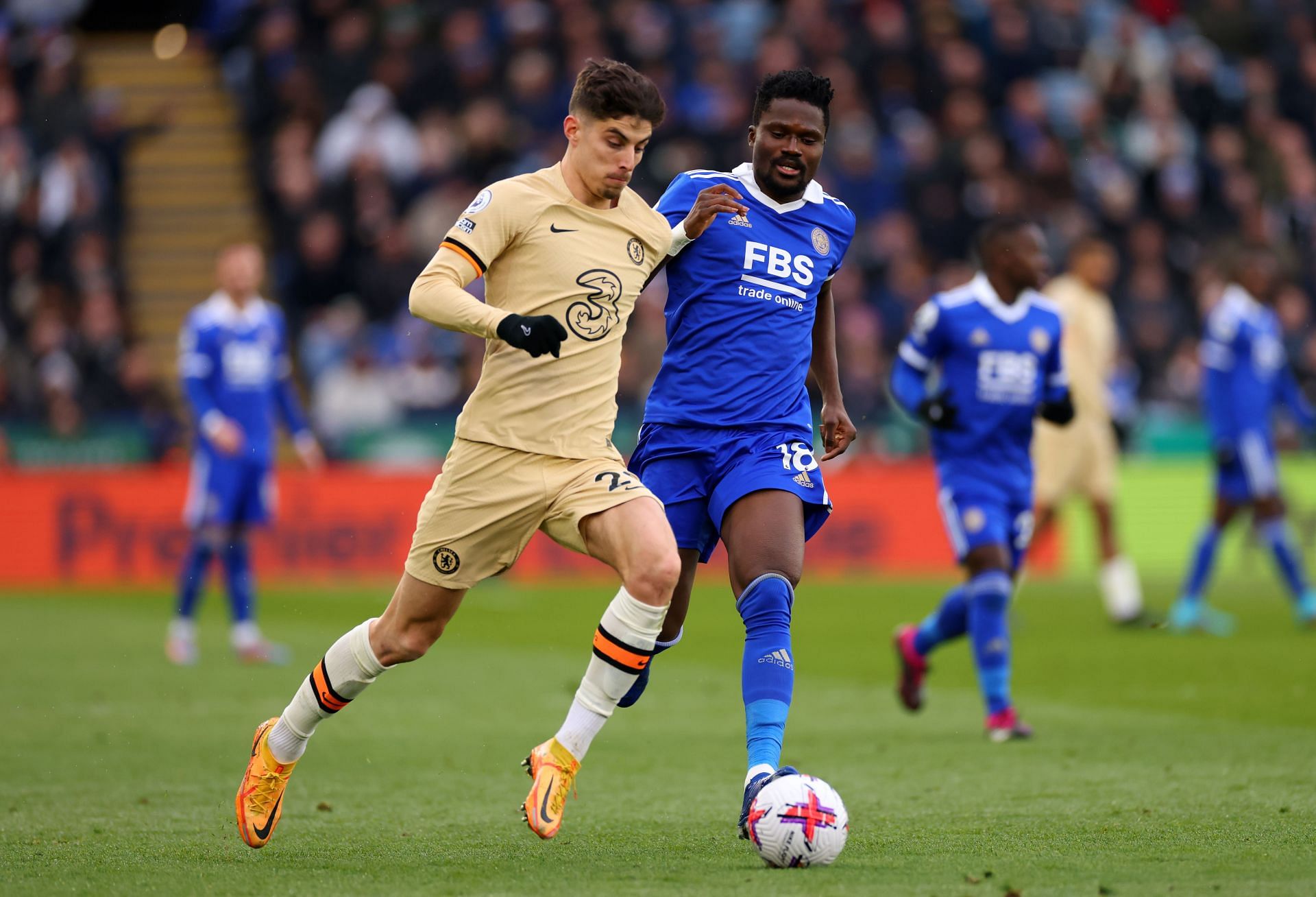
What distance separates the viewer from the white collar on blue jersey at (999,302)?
27.8 ft

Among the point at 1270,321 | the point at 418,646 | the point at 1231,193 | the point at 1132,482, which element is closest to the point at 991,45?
the point at 1231,193

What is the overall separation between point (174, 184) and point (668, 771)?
17.5 m

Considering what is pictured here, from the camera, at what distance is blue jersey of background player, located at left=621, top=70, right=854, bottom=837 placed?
586 cm

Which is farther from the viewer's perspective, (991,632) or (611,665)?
(991,632)

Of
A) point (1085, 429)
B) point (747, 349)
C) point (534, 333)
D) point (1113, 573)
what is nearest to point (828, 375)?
point (747, 349)

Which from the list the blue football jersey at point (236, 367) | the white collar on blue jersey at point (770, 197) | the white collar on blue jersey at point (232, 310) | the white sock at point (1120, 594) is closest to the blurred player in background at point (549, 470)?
the white collar on blue jersey at point (770, 197)

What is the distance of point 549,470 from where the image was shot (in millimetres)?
5449

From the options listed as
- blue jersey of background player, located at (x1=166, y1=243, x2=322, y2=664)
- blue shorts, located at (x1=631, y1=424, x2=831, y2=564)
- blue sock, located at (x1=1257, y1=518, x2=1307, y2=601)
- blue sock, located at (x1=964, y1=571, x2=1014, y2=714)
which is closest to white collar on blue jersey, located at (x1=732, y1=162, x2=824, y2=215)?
blue shorts, located at (x1=631, y1=424, x2=831, y2=564)

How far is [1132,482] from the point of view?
711 inches

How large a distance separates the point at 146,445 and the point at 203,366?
19.6 ft


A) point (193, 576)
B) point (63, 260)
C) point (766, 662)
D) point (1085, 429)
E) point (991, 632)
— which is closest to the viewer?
point (766, 662)

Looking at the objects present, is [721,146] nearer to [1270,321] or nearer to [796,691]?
[1270,321]

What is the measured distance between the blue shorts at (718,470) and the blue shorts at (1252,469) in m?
7.75

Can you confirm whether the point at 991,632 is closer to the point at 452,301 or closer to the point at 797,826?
the point at 797,826
